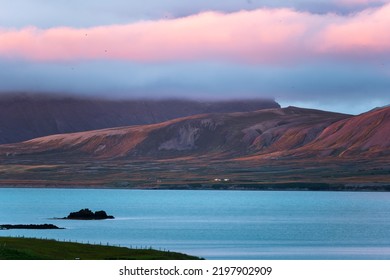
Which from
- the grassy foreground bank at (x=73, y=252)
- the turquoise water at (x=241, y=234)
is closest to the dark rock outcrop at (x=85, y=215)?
the turquoise water at (x=241, y=234)

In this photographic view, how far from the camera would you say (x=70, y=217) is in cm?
18262

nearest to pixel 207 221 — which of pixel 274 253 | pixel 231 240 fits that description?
pixel 231 240

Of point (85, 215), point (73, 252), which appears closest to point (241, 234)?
point (85, 215)

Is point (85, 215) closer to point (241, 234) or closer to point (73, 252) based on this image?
point (241, 234)

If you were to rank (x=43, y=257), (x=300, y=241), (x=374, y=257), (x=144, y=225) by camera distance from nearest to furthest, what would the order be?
(x=43, y=257) → (x=374, y=257) → (x=300, y=241) → (x=144, y=225)

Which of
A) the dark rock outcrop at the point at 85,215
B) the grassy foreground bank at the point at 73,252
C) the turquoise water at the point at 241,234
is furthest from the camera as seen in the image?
the dark rock outcrop at the point at 85,215

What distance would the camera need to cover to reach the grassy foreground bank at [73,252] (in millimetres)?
77188

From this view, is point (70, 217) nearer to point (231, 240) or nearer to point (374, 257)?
point (231, 240)

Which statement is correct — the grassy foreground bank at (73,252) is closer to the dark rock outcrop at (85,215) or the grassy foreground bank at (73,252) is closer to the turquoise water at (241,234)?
the turquoise water at (241,234)

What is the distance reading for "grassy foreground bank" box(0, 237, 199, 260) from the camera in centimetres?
7719

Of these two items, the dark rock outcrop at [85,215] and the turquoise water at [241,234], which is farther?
the dark rock outcrop at [85,215]

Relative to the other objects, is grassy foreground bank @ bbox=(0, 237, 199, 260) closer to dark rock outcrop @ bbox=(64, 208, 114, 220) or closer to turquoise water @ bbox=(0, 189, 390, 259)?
turquoise water @ bbox=(0, 189, 390, 259)

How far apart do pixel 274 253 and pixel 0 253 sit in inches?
2141
